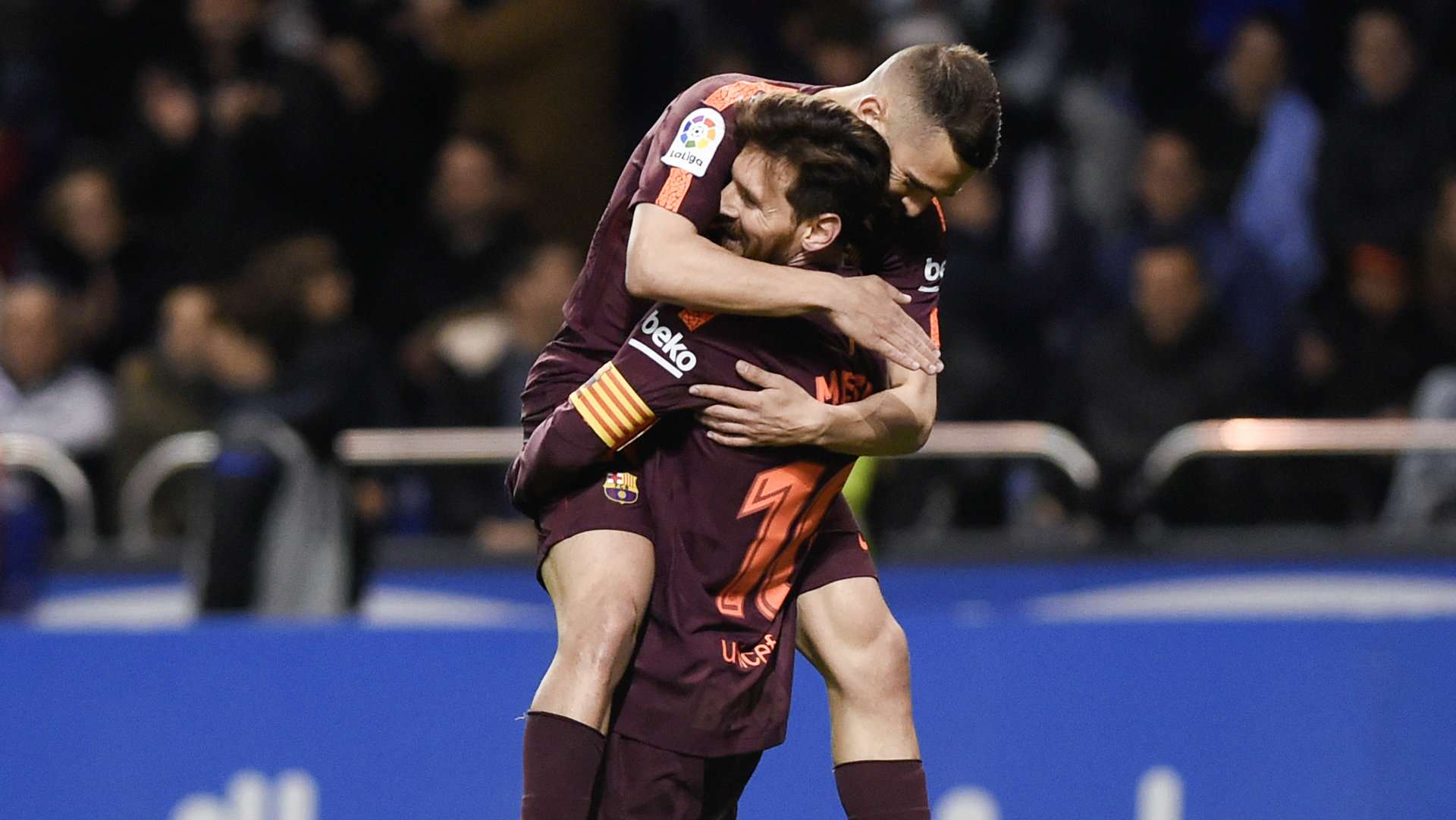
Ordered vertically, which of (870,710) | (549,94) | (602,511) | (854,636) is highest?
(549,94)

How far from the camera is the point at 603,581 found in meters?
4.30

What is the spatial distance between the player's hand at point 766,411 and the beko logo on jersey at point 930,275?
1.20ft

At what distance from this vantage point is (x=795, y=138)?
4.14 m

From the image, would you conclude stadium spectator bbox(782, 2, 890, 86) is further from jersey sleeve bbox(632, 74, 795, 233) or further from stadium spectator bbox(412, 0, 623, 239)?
jersey sleeve bbox(632, 74, 795, 233)

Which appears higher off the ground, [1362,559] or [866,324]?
[866,324]

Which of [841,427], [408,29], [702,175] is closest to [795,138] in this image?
[702,175]

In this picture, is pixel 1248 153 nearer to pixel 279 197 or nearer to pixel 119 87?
pixel 279 197

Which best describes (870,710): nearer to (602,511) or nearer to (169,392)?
(602,511)

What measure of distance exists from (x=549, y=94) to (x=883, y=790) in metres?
6.15

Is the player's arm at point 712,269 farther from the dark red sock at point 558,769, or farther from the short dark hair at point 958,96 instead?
the dark red sock at point 558,769

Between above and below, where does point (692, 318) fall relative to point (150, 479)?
above

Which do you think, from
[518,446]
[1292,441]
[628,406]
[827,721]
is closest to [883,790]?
Result: [628,406]

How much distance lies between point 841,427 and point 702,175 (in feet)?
1.83

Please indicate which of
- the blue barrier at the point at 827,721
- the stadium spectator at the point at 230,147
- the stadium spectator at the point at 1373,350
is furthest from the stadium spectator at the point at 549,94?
the blue barrier at the point at 827,721
